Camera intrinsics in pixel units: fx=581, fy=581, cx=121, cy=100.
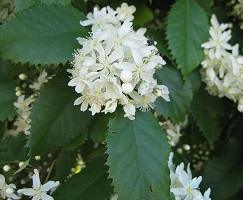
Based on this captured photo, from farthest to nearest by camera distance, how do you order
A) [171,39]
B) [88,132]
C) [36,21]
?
[171,39] → [88,132] → [36,21]

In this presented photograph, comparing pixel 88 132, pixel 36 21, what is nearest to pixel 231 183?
pixel 88 132

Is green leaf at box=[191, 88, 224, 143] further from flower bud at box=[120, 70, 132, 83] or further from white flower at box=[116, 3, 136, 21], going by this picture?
flower bud at box=[120, 70, 132, 83]

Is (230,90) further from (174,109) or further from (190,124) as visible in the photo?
(190,124)

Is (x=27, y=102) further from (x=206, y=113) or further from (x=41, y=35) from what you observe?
(x=206, y=113)

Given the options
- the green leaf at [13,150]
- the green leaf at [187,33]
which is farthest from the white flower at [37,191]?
the green leaf at [187,33]

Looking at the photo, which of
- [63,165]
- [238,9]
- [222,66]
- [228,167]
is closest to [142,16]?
[222,66]

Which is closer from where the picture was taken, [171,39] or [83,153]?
[171,39]

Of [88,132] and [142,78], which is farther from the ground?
[142,78]
